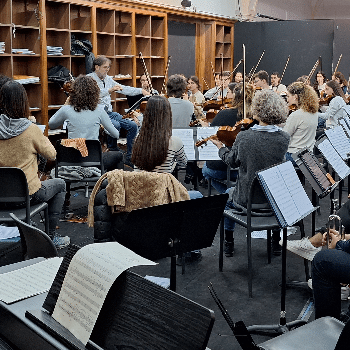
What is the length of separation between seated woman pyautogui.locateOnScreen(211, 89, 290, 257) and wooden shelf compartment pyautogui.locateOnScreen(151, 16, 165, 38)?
621 cm

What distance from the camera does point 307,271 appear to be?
11.3 feet

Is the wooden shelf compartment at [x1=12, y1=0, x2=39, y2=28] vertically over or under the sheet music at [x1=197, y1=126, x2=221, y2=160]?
over

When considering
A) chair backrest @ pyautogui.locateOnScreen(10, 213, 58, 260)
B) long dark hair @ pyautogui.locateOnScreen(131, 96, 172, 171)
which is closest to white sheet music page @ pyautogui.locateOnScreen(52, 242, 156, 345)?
chair backrest @ pyautogui.locateOnScreen(10, 213, 58, 260)

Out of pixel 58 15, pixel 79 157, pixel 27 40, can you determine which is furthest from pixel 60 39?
pixel 79 157

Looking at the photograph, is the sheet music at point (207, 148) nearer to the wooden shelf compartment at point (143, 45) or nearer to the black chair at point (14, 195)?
the black chair at point (14, 195)

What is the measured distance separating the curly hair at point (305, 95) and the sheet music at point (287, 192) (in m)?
2.32

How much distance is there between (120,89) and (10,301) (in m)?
5.52

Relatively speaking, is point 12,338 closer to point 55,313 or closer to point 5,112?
point 55,313

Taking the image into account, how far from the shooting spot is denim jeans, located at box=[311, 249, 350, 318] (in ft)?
7.70

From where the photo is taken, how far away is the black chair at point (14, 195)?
3287mm

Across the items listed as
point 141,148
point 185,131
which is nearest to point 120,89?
point 185,131

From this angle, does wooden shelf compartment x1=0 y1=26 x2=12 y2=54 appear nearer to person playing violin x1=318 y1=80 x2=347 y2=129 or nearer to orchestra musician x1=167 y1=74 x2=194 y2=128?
orchestra musician x1=167 y1=74 x2=194 y2=128

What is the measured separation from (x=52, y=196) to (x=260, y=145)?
1462 millimetres

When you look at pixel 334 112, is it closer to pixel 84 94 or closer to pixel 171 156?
pixel 84 94
